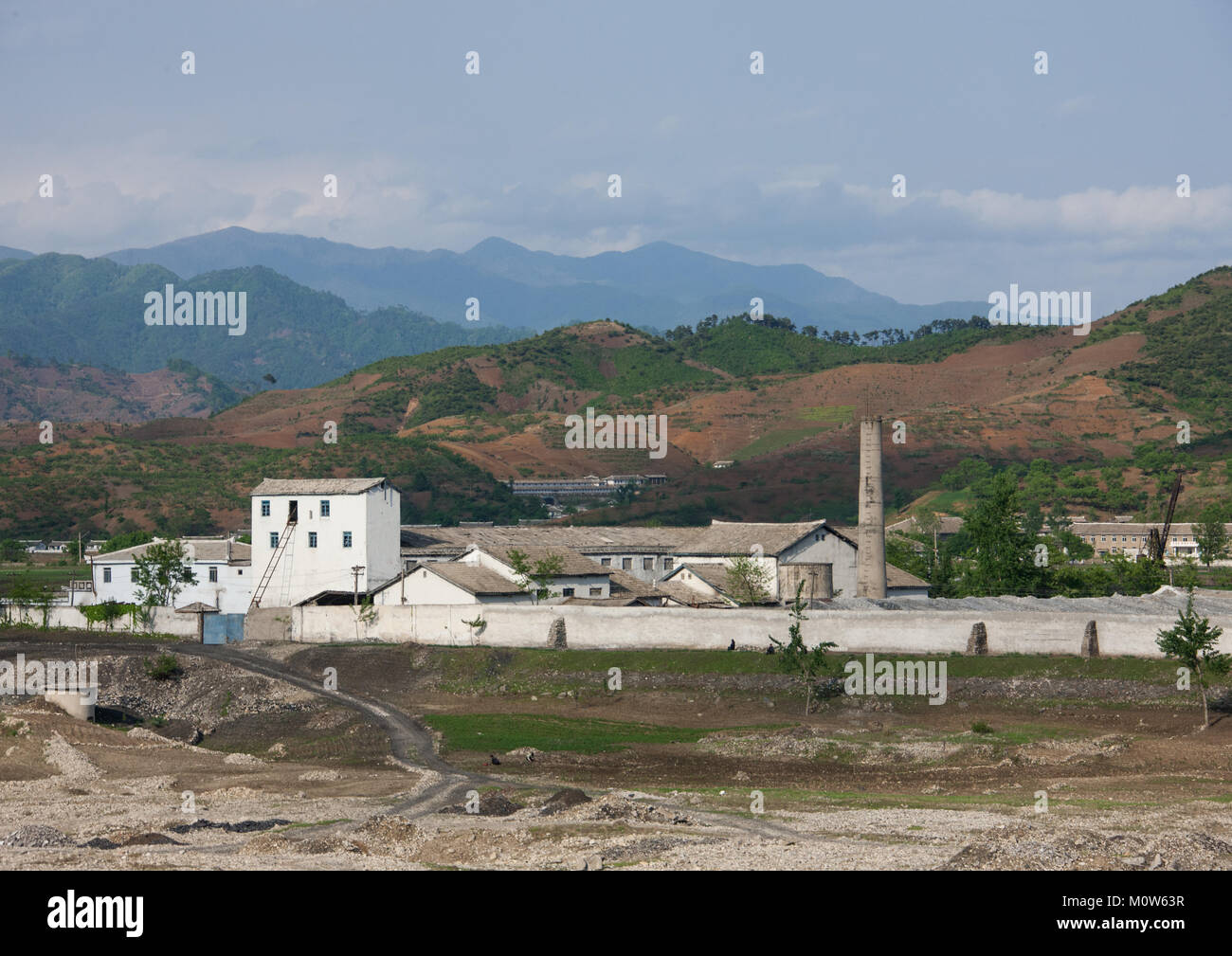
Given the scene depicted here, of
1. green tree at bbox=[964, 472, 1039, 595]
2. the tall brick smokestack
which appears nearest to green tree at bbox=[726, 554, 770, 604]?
the tall brick smokestack

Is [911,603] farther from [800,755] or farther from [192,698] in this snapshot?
[192,698]

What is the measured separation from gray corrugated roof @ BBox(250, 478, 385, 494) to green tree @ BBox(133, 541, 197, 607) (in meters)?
7.14

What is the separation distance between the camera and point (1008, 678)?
5653 cm

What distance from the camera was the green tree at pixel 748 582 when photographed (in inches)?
2926

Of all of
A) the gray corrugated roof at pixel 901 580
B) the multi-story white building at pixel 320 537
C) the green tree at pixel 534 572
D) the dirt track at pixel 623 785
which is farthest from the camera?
the gray corrugated roof at pixel 901 580

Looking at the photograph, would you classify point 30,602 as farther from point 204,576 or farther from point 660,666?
point 660,666

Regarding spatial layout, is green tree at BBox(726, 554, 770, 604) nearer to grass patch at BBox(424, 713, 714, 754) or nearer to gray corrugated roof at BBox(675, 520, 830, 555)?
gray corrugated roof at BBox(675, 520, 830, 555)

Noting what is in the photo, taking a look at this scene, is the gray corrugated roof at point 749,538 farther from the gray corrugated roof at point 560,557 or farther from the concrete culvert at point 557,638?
the concrete culvert at point 557,638

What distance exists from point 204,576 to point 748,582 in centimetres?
3516

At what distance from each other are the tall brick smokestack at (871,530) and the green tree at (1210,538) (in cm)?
6027

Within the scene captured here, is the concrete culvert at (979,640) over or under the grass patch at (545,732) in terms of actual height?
over

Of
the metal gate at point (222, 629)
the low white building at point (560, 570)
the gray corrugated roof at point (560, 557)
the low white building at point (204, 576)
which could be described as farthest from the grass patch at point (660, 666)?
the low white building at point (204, 576)
